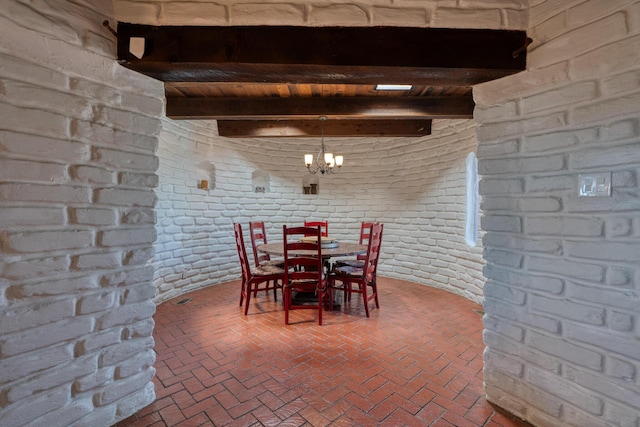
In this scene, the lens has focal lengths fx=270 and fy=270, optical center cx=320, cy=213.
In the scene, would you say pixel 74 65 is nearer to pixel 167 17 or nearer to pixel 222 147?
pixel 167 17

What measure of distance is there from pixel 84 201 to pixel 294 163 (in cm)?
370

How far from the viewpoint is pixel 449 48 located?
1438 millimetres

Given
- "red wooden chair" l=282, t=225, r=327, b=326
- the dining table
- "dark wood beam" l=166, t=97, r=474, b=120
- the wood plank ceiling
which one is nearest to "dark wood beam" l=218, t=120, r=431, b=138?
"dark wood beam" l=166, t=97, r=474, b=120

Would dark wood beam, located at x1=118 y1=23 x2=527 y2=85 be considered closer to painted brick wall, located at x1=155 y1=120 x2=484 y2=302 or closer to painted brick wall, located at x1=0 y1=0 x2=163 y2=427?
painted brick wall, located at x1=0 y1=0 x2=163 y2=427

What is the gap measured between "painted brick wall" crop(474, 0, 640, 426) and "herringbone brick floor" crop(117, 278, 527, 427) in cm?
38

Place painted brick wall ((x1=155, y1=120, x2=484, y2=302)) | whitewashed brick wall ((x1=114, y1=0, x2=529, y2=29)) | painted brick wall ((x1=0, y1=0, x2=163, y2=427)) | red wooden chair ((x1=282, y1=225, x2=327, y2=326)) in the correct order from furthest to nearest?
painted brick wall ((x1=155, y1=120, x2=484, y2=302)) → red wooden chair ((x1=282, y1=225, x2=327, y2=326)) → whitewashed brick wall ((x1=114, y1=0, x2=529, y2=29)) → painted brick wall ((x1=0, y1=0, x2=163, y2=427))

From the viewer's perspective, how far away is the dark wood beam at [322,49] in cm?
139

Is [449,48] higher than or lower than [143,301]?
higher

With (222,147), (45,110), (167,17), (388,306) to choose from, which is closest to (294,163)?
(222,147)

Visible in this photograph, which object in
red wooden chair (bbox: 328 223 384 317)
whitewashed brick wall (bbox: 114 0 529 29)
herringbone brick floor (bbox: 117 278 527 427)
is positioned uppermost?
whitewashed brick wall (bbox: 114 0 529 29)

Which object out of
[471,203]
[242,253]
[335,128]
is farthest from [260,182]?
[471,203]

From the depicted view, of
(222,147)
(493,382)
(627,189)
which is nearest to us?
(627,189)

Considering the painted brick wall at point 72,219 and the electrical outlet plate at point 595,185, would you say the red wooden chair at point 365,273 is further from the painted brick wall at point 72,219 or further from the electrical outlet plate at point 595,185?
the painted brick wall at point 72,219

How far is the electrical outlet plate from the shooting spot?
1147 millimetres
